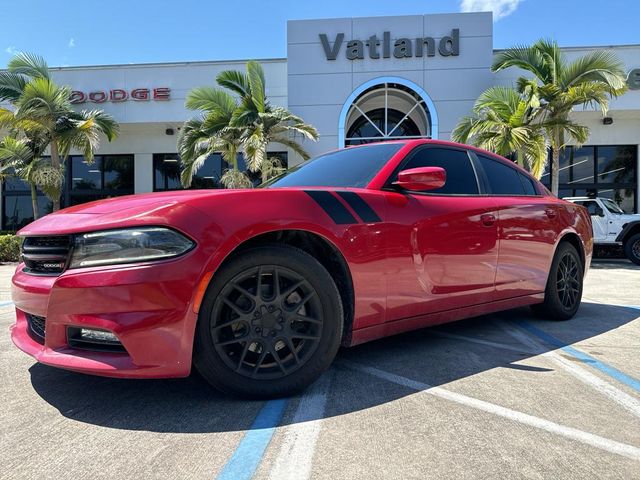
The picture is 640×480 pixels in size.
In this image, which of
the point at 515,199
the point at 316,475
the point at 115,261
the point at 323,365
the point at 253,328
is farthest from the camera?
the point at 515,199

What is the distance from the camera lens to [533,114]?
11.6 metres

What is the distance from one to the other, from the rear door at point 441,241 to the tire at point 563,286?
1.16 metres

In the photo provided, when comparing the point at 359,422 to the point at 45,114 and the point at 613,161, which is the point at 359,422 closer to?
the point at 45,114

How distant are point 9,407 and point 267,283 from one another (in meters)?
1.53

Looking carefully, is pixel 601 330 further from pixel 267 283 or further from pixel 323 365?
pixel 267 283

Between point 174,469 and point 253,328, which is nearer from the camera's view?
point 174,469

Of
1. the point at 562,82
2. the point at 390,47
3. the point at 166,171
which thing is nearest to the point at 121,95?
the point at 166,171

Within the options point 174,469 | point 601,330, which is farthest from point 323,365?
point 601,330

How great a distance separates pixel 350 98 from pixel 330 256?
12.5m

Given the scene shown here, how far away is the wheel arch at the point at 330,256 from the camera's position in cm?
258

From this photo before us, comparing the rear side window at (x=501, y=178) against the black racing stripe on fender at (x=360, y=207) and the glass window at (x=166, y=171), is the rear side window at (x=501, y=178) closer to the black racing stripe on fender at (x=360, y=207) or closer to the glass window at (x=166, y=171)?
the black racing stripe on fender at (x=360, y=207)

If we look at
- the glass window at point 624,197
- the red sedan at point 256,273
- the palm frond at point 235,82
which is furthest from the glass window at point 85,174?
the glass window at point 624,197

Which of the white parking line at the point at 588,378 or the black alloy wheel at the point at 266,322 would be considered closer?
the black alloy wheel at the point at 266,322

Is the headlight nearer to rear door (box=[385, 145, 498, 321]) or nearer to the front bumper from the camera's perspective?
the front bumper
